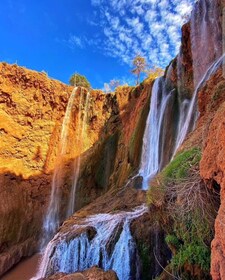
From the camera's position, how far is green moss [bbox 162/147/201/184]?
459 centimetres

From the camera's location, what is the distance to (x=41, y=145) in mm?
19938

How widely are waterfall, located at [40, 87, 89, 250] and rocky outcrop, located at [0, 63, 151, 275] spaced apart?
27 centimetres

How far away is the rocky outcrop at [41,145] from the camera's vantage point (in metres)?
16.9

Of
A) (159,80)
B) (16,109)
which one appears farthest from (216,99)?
(16,109)

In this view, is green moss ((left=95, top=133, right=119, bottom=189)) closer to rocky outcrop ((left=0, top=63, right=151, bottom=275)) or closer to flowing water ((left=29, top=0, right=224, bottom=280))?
rocky outcrop ((left=0, top=63, right=151, bottom=275))

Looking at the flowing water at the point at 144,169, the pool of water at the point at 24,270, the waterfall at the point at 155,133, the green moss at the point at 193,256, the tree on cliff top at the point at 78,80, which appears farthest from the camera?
the tree on cliff top at the point at 78,80

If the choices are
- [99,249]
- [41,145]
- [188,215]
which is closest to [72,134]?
[41,145]

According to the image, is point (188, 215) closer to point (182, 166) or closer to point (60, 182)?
point (182, 166)

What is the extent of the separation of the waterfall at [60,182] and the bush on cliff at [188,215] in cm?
1408

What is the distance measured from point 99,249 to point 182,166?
3412 mm

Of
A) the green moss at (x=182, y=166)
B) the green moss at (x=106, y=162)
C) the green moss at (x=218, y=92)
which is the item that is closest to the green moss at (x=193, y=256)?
the green moss at (x=182, y=166)

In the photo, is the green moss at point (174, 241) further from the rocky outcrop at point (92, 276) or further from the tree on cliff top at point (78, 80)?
the tree on cliff top at point (78, 80)

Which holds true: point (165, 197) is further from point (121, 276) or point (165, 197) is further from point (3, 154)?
point (3, 154)

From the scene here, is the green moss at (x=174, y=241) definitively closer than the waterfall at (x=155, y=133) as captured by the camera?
Yes
